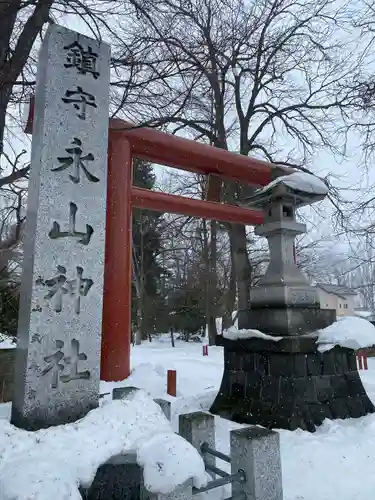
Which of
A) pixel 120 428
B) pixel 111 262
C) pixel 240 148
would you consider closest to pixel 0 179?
pixel 111 262

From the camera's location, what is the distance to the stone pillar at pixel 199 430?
325 centimetres

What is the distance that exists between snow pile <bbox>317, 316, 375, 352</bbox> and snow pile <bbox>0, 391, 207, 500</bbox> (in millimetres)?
3001

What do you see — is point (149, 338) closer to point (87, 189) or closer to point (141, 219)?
point (141, 219)

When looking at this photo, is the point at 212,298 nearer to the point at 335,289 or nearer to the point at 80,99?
the point at 80,99

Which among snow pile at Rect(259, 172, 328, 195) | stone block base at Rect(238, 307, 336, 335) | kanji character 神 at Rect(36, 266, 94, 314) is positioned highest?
snow pile at Rect(259, 172, 328, 195)

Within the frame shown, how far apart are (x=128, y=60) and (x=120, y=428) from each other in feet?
12.8

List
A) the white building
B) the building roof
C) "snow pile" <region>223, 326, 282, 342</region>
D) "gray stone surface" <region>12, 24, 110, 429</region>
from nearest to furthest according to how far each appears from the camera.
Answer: "gray stone surface" <region>12, 24, 110, 429</region>
"snow pile" <region>223, 326, 282, 342</region>
the building roof
the white building

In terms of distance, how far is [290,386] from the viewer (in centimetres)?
491

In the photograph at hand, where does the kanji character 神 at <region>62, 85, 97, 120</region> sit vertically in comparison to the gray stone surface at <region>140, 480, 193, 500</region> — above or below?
above

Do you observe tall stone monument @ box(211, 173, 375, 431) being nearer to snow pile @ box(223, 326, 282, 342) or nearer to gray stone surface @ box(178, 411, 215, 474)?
snow pile @ box(223, 326, 282, 342)

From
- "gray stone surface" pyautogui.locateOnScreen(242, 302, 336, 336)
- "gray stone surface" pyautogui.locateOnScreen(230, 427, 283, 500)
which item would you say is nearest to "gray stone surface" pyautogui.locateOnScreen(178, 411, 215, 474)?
"gray stone surface" pyautogui.locateOnScreen(230, 427, 283, 500)

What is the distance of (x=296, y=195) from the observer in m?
5.98

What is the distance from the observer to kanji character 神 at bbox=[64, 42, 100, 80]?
334 cm

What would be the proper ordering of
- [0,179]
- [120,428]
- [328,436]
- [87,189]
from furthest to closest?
1. [0,179]
2. [328,436]
3. [87,189]
4. [120,428]
